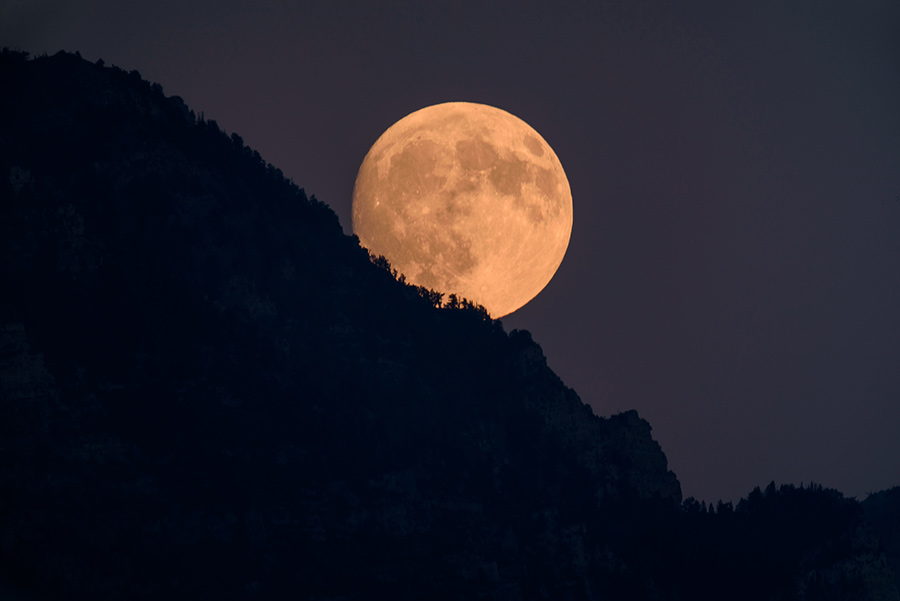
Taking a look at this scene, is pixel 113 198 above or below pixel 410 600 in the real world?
above

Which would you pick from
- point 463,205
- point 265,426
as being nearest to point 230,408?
point 265,426

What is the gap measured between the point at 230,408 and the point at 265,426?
2646 millimetres

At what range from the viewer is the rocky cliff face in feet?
221

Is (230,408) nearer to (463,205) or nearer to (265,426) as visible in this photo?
(265,426)

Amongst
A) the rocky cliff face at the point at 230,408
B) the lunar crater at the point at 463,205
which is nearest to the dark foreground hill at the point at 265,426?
the rocky cliff face at the point at 230,408

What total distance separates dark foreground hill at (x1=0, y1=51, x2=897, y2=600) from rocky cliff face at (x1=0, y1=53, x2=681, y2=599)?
160mm

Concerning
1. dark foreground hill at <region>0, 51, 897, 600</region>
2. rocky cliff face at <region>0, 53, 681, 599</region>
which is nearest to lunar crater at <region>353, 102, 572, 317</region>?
dark foreground hill at <region>0, 51, 897, 600</region>

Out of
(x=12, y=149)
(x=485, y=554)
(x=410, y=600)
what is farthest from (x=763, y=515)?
(x=12, y=149)

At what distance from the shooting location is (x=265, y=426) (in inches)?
2835

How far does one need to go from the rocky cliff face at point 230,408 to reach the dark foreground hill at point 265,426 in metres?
0.16

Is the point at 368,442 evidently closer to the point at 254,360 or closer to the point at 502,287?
the point at 254,360

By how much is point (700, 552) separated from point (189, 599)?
1490 inches

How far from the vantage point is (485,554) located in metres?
70.9

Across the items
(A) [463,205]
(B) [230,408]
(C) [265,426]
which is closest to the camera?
(B) [230,408]
